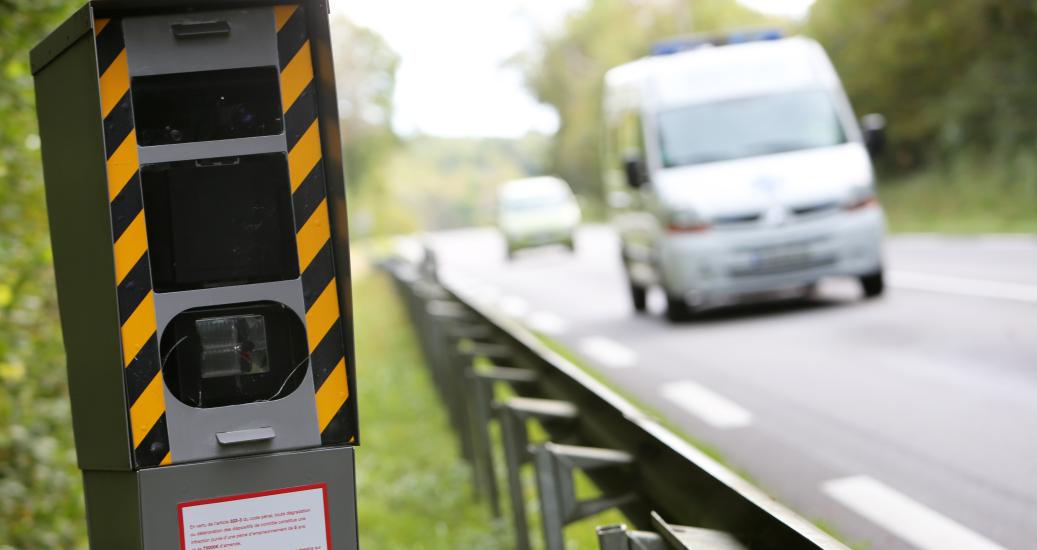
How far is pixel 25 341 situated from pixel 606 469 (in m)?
3.22

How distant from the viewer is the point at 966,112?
28.7 meters

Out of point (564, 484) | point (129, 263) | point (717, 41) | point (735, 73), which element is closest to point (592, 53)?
point (717, 41)

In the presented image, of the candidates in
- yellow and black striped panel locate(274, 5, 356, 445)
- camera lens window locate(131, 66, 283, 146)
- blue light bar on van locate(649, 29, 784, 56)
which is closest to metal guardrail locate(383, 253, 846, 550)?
yellow and black striped panel locate(274, 5, 356, 445)

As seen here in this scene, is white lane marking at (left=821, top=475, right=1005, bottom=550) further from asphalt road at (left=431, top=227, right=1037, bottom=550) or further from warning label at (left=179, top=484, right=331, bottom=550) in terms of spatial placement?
warning label at (left=179, top=484, right=331, bottom=550)

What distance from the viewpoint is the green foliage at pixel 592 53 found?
5969cm

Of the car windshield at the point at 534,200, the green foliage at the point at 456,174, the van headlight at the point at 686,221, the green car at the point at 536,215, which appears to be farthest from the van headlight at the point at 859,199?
the green foliage at the point at 456,174

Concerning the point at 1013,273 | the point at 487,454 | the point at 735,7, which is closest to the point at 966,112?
the point at 1013,273

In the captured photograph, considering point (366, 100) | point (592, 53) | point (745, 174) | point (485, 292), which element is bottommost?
point (485, 292)

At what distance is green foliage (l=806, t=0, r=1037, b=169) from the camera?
88.1 ft

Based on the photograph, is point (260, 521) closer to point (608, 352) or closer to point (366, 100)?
point (608, 352)

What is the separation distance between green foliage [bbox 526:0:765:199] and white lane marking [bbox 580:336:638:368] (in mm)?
37709

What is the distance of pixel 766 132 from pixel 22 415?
8.71m

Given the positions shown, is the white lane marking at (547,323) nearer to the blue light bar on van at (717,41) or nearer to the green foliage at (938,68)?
the blue light bar on van at (717,41)

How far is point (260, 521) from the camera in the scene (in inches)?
147
